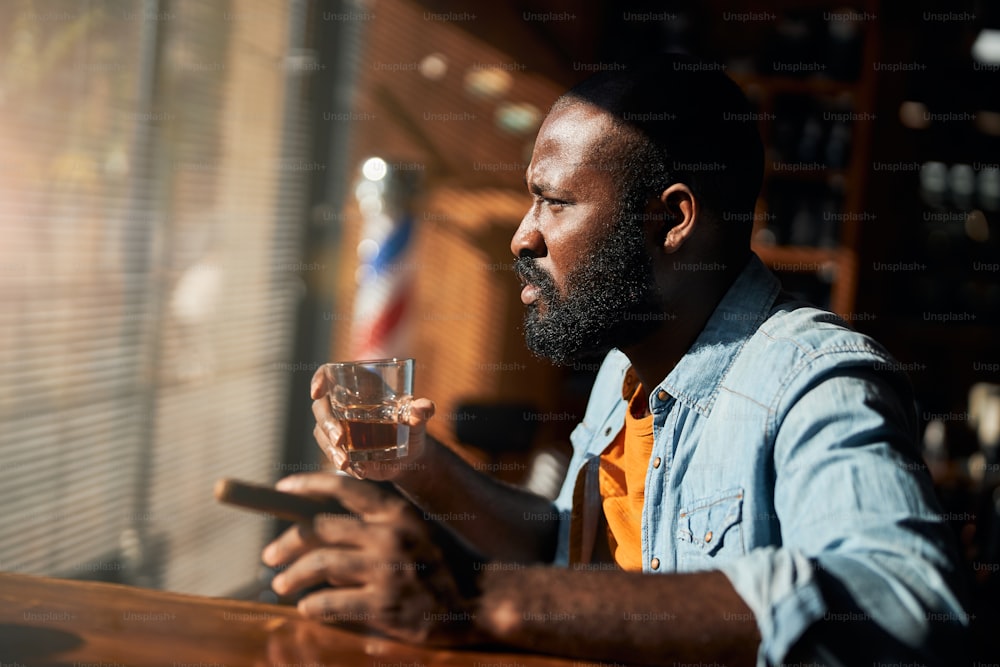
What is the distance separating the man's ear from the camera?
150 centimetres

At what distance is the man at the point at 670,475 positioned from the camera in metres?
0.92

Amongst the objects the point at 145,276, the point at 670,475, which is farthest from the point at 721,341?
the point at 145,276

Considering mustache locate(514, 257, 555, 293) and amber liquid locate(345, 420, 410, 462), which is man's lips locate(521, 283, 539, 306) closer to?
mustache locate(514, 257, 555, 293)

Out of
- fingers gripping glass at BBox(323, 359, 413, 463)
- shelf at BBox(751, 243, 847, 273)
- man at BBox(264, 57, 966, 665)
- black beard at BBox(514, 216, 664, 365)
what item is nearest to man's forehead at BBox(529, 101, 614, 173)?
man at BBox(264, 57, 966, 665)

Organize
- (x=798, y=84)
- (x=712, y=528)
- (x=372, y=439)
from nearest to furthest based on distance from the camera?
(x=712, y=528), (x=372, y=439), (x=798, y=84)

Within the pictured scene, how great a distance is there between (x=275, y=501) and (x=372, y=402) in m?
0.39

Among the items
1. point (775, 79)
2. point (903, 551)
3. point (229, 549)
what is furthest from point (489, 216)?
point (903, 551)

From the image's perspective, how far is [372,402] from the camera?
1.41 metres

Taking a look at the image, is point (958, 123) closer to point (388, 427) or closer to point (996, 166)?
point (996, 166)

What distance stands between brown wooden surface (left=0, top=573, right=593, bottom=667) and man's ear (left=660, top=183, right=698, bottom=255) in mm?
719

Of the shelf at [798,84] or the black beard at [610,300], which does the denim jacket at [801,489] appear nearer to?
the black beard at [610,300]

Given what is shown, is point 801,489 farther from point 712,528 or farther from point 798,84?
point 798,84

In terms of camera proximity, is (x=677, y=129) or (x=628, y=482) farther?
(x=628, y=482)

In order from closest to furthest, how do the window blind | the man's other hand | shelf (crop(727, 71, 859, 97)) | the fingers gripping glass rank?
the man's other hand → the fingers gripping glass → the window blind → shelf (crop(727, 71, 859, 97))
